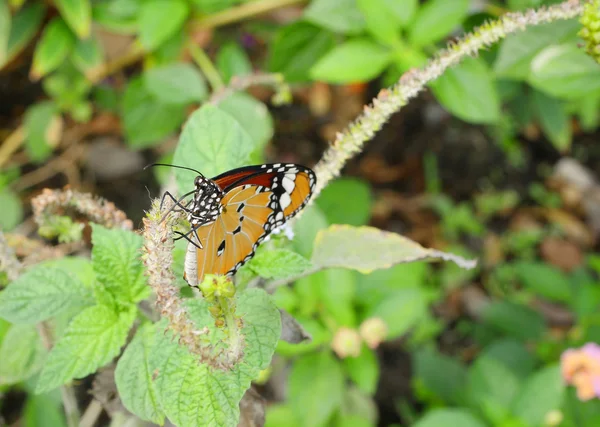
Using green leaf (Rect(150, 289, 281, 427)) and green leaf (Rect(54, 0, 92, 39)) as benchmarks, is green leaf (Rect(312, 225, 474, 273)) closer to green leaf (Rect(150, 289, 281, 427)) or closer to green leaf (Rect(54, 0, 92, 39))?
green leaf (Rect(150, 289, 281, 427))

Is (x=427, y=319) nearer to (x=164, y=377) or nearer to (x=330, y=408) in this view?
(x=330, y=408)

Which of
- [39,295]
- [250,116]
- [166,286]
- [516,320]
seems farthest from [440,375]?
[166,286]

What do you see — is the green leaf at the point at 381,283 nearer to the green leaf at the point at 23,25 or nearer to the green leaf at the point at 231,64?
the green leaf at the point at 231,64

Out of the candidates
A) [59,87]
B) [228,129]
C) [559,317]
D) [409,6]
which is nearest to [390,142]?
[559,317]

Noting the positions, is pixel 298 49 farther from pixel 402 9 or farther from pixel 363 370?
pixel 363 370

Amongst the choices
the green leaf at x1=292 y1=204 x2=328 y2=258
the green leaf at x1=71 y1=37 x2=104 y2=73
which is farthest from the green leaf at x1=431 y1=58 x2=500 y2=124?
the green leaf at x1=71 y1=37 x2=104 y2=73
